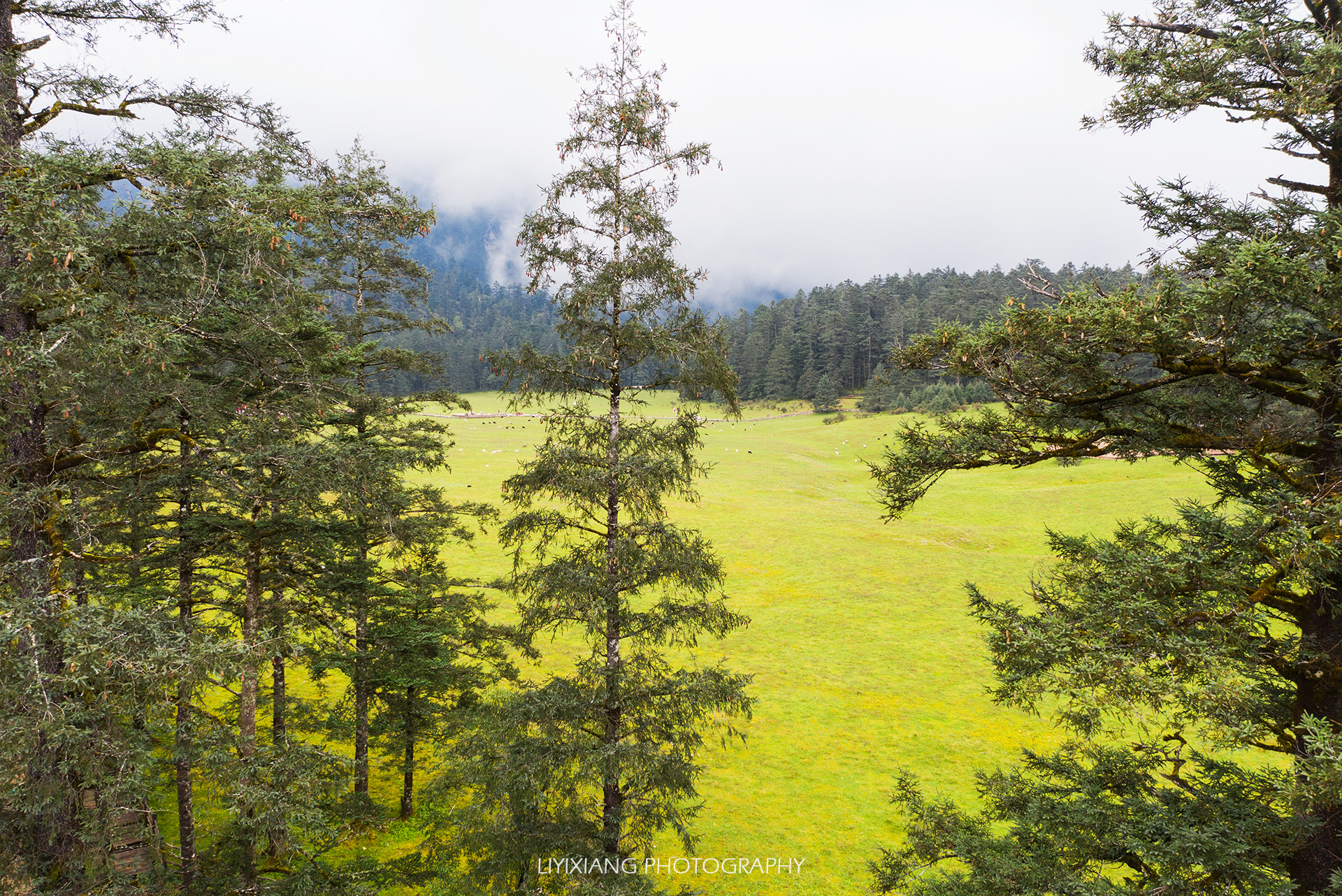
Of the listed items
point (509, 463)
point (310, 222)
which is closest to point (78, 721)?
point (310, 222)

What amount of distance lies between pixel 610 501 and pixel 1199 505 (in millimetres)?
7708

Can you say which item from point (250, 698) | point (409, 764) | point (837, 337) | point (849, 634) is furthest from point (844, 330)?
point (250, 698)

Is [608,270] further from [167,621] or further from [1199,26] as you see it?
[1199,26]

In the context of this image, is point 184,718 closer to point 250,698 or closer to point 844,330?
point 250,698

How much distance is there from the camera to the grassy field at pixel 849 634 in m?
16.1

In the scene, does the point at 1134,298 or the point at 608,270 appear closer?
the point at 1134,298

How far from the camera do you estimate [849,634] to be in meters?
26.6

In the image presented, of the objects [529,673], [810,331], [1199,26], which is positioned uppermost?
[810,331]

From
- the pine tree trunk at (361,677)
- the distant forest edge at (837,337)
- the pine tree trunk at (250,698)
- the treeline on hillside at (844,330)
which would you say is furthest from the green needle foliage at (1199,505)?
the treeline on hillside at (844,330)

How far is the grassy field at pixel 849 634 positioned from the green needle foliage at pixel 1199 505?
8311 mm

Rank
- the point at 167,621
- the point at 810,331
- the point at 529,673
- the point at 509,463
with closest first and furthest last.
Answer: the point at 167,621, the point at 529,673, the point at 509,463, the point at 810,331

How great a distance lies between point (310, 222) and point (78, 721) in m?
5.53

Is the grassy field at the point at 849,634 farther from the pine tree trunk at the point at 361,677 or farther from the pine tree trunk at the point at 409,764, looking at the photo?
the pine tree trunk at the point at 361,677

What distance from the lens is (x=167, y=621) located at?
601cm
